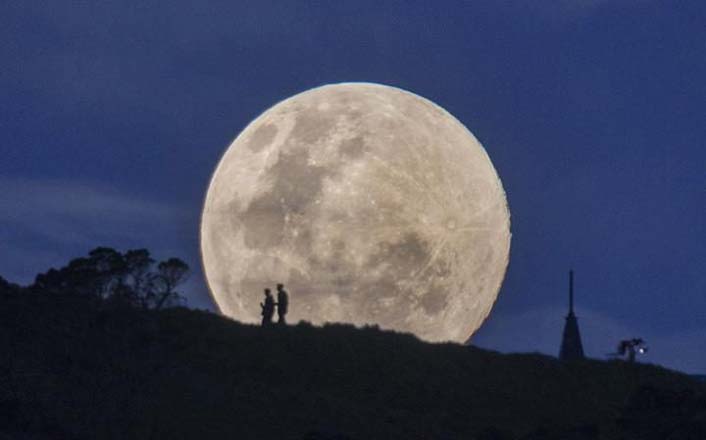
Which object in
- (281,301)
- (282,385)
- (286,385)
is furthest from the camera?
(281,301)

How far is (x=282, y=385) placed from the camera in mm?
47188

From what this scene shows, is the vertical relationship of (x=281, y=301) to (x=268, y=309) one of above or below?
above

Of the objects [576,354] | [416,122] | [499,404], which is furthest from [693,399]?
[576,354]

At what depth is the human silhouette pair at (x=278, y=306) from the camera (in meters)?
50.9

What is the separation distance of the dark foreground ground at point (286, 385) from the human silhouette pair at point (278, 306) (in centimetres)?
53

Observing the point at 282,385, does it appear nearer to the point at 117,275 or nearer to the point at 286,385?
the point at 286,385

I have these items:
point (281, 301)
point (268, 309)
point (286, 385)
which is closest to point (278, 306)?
point (281, 301)

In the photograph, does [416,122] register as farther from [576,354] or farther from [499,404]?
[576,354]

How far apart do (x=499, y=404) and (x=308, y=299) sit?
7.34 metres

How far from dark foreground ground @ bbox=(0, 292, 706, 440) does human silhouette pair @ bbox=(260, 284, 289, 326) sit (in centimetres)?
53

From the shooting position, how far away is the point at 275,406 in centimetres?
4450

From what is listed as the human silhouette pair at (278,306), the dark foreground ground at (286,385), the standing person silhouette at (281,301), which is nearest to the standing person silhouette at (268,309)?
the human silhouette pair at (278,306)

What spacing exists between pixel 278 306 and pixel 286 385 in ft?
14.0

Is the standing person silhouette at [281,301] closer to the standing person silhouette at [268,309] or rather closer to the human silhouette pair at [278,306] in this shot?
the human silhouette pair at [278,306]
